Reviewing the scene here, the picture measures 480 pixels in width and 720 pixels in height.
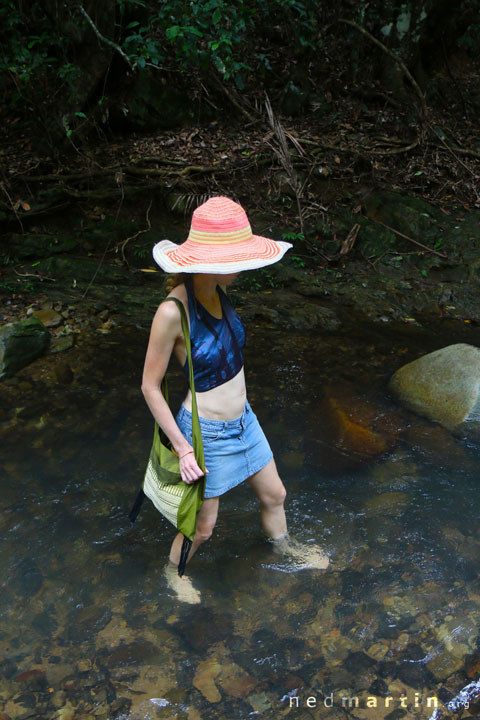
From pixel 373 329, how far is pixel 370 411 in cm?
167

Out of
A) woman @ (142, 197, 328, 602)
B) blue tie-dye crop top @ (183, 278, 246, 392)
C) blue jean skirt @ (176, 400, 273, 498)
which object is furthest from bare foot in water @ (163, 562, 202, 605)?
blue tie-dye crop top @ (183, 278, 246, 392)

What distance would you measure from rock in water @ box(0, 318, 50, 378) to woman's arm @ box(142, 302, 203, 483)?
3.10m

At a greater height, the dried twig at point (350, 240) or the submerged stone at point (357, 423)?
the dried twig at point (350, 240)

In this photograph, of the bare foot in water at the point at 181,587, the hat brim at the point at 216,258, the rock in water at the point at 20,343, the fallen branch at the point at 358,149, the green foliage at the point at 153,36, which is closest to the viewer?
the hat brim at the point at 216,258

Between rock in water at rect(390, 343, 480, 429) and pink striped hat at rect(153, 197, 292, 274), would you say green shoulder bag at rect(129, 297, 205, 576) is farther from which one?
Result: rock in water at rect(390, 343, 480, 429)

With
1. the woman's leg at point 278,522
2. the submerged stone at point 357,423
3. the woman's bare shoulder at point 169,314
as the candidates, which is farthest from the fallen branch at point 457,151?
the woman's bare shoulder at point 169,314

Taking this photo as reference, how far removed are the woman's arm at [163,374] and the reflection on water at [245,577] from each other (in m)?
1.00

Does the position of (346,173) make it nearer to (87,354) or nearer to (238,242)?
(87,354)

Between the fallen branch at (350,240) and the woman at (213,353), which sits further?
the fallen branch at (350,240)

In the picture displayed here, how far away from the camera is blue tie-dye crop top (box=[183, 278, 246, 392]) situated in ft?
8.11

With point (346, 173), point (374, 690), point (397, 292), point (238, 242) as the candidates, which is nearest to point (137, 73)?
point (346, 173)

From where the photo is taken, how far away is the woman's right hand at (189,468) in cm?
246

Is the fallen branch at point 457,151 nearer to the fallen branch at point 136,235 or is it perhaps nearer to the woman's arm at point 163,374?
the fallen branch at point 136,235

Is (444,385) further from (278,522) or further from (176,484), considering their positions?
(176,484)
